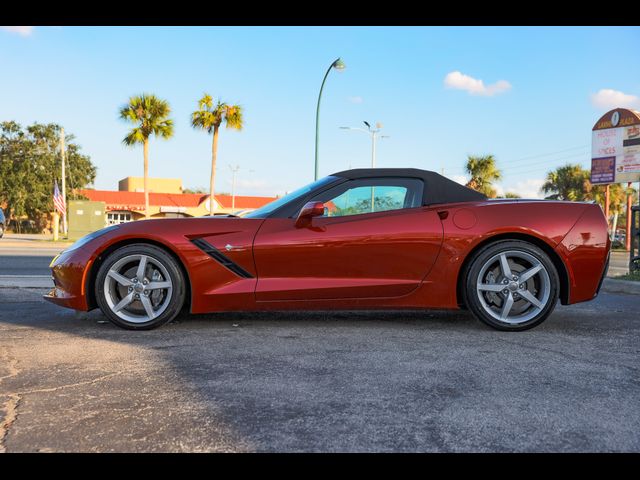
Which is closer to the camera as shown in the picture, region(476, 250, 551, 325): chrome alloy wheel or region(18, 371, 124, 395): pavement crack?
region(18, 371, 124, 395): pavement crack

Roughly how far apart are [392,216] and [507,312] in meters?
1.18

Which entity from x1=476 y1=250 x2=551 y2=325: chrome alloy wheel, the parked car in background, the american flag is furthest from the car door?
the parked car in background

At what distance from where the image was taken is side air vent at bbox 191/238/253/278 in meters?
4.15

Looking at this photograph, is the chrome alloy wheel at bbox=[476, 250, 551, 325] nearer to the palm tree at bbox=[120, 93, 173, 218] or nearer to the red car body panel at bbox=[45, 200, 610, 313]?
the red car body panel at bbox=[45, 200, 610, 313]

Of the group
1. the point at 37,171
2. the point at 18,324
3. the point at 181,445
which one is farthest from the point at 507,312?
the point at 37,171

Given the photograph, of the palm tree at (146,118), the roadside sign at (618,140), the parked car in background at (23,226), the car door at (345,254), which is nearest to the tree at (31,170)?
the parked car in background at (23,226)

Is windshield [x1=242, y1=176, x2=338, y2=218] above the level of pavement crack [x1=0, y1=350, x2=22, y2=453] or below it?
above

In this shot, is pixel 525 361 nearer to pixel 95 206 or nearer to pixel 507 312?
pixel 507 312

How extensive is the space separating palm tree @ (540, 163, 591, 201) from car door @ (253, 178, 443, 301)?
156 ft

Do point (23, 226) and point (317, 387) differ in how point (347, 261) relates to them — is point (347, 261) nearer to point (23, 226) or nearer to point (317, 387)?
point (317, 387)

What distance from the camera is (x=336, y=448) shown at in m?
1.93

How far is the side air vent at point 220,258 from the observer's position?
163 inches

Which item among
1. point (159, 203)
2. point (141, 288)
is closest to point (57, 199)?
point (141, 288)
